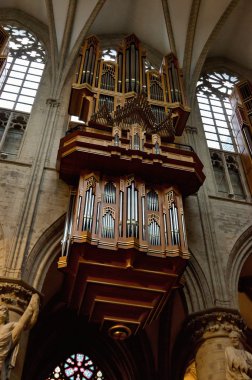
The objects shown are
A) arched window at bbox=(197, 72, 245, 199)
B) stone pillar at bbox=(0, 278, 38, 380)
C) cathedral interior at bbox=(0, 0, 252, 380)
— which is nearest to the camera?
stone pillar at bbox=(0, 278, 38, 380)

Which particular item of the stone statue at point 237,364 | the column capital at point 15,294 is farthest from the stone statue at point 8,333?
Result: the stone statue at point 237,364

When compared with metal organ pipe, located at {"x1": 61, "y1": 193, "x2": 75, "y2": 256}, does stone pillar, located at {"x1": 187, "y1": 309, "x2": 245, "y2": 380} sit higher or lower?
lower

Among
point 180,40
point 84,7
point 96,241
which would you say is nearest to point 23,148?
point 96,241

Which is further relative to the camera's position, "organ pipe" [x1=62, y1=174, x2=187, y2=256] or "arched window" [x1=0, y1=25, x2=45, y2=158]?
"arched window" [x1=0, y1=25, x2=45, y2=158]

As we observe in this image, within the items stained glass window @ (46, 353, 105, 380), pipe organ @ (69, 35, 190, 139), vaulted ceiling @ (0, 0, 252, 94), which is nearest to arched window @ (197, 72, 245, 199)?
vaulted ceiling @ (0, 0, 252, 94)

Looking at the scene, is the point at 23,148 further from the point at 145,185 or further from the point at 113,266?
the point at 113,266

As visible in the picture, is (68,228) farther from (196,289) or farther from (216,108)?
(216,108)

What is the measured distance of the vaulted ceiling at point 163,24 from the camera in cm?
1562

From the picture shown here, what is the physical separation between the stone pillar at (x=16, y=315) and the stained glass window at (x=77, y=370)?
4840 millimetres

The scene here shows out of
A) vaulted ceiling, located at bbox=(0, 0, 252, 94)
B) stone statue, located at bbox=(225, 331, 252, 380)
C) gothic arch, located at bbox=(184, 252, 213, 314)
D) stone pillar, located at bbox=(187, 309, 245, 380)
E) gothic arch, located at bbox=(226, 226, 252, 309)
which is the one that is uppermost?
vaulted ceiling, located at bbox=(0, 0, 252, 94)

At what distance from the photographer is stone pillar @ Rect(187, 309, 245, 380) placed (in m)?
8.34

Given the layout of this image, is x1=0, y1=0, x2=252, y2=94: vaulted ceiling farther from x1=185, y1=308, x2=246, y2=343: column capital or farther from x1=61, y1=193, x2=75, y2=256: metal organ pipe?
x1=185, y1=308, x2=246, y2=343: column capital

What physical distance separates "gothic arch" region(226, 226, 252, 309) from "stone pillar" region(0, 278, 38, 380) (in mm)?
4516

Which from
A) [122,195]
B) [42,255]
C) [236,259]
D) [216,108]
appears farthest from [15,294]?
[216,108]
